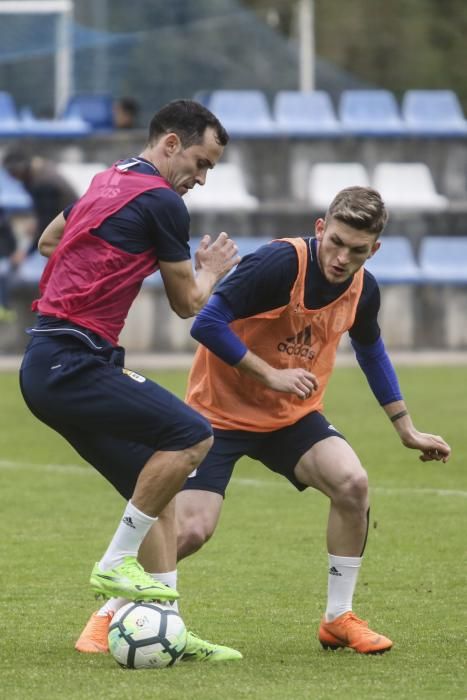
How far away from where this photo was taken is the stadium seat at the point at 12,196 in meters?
20.7

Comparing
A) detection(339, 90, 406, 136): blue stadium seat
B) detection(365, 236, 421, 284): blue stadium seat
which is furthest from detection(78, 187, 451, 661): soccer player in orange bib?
detection(339, 90, 406, 136): blue stadium seat

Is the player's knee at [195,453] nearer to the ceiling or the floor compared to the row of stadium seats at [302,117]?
nearer to the ceiling

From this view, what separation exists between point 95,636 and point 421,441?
1550 millimetres

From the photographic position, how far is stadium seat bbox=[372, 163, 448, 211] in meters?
21.8

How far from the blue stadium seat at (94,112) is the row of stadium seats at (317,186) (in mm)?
1896

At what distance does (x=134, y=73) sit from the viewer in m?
26.4

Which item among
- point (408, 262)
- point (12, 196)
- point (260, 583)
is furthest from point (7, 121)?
point (260, 583)

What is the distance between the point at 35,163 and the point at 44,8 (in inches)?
397

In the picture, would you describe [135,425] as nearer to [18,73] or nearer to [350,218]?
[350,218]

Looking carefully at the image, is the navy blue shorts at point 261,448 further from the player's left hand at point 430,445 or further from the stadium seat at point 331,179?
the stadium seat at point 331,179

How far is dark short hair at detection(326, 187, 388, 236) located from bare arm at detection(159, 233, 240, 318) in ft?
1.53

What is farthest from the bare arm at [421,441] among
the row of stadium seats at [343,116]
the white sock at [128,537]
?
the row of stadium seats at [343,116]

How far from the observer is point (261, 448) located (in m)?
6.49

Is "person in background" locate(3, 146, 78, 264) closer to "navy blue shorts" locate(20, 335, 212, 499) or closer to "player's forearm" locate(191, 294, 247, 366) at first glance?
"player's forearm" locate(191, 294, 247, 366)
